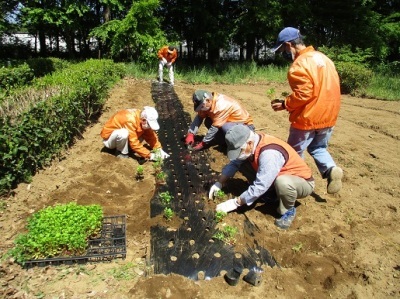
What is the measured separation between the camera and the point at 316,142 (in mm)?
4180

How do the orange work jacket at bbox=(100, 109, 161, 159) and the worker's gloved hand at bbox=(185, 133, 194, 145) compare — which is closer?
the orange work jacket at bbox=(100, 109, 161, 159)

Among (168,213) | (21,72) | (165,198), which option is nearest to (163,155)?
(165,198)

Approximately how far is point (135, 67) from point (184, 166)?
9.66 metres

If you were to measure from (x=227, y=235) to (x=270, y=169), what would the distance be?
2.82 ft

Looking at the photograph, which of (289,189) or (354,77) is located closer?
(289,189)

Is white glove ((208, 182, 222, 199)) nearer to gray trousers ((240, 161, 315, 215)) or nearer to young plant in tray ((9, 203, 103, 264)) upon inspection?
gray trousers ((240, 161, 315, 215))

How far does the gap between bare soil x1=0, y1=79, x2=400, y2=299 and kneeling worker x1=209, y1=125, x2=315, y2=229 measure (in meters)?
0.24

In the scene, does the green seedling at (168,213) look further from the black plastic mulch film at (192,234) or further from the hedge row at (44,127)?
the hedge row at (44,127)

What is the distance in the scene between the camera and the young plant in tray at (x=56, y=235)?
2973mm

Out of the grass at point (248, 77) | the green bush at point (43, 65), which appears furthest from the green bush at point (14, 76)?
the grass at point (248, 77)

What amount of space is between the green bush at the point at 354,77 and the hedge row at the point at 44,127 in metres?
9.00

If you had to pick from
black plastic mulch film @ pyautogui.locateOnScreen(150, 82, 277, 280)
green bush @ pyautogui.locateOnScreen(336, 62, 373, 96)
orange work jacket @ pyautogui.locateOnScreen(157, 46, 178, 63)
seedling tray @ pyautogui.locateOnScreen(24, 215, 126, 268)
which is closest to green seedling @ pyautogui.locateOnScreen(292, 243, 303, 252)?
black plastic mulch film @ pyautogui.locateOnScreen(150, 82, 277, 280)

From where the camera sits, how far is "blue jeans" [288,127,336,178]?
4.02 m

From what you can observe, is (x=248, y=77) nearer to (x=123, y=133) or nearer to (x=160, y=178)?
(x=123, y=133)
